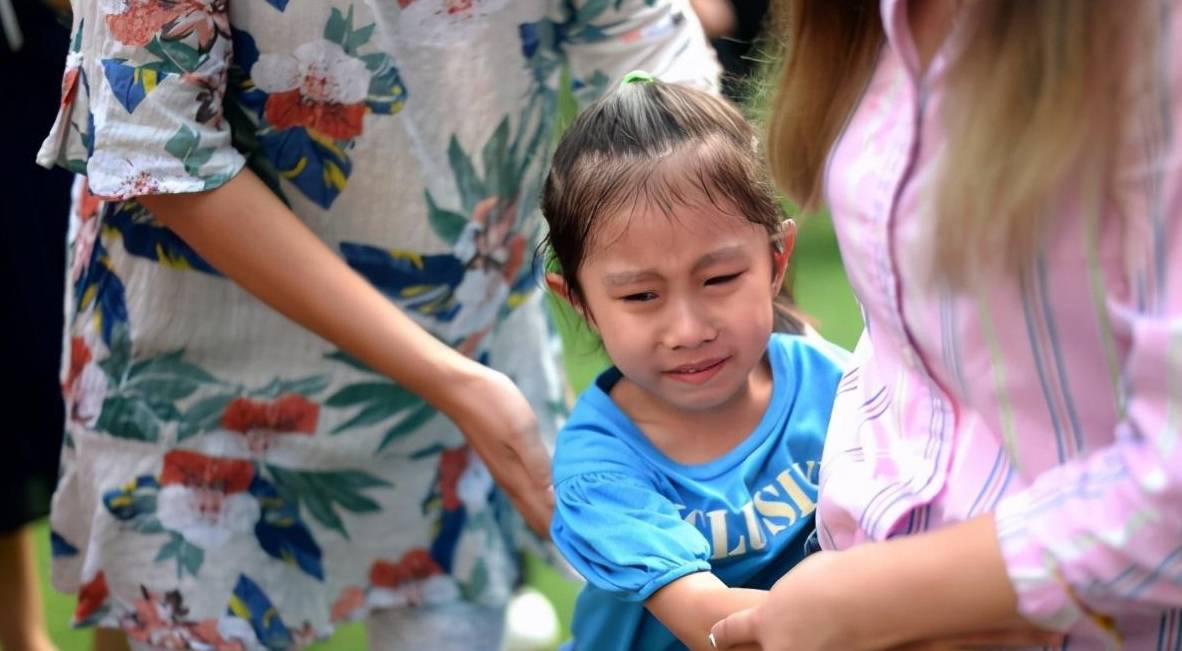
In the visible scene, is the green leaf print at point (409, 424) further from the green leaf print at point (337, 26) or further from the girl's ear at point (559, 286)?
the green leaf print at point (337, 26)

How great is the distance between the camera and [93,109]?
163cm

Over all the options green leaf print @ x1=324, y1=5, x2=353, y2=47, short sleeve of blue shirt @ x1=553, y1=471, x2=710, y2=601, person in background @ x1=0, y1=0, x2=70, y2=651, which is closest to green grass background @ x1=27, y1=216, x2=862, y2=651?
person in background @ x1=0, y1=0, x2=70, y2=651

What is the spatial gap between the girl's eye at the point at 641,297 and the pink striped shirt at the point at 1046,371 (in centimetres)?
34

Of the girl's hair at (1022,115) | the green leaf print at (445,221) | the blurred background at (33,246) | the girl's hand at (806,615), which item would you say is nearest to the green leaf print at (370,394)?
the green leaf print at (445,221)

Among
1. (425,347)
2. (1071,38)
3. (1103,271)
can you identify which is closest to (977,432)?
(1103,271)

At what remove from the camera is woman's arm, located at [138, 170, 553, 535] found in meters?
1.64

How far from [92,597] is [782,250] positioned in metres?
1.06

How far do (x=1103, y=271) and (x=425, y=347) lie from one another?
2.89 feet

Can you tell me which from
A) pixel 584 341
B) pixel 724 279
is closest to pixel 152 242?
pixel 724 279

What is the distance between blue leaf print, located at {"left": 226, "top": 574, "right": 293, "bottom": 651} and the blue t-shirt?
526 mm

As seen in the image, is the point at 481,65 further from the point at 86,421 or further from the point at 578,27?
the point at 86,421

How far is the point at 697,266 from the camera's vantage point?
58.4 inches

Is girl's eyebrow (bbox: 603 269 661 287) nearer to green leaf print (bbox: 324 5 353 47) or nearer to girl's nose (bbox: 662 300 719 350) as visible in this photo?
girl's nose (bbox: 662 300 719 350)

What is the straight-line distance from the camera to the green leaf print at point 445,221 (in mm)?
1862
